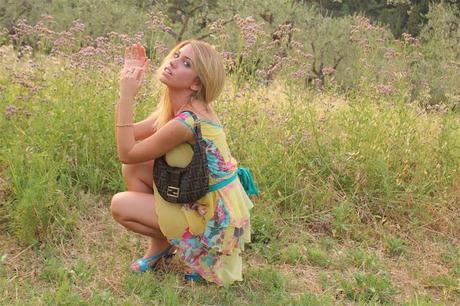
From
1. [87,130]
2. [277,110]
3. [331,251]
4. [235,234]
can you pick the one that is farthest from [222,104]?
[235,234]

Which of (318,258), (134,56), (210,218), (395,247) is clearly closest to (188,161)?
(210,218)

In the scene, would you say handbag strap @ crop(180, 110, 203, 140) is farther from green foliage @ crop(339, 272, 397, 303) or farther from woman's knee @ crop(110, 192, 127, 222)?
green foliage @ crop(339, 272, 397, 303)

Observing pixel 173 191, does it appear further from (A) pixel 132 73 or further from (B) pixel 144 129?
(A) pixel 132 73

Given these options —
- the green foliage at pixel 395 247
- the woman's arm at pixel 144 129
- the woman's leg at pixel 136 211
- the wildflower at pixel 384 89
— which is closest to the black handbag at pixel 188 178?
the woman's leg at pixel 136 211

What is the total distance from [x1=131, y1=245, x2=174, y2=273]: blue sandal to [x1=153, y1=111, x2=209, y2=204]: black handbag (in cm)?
42

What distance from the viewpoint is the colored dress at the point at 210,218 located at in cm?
321

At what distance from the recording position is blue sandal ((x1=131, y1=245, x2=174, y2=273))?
3416 millimetres

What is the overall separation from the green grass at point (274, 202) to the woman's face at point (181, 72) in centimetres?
98

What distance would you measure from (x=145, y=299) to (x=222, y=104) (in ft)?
6.84

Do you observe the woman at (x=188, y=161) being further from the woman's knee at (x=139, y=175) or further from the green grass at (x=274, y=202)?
the green grass at (x=274, y=202)

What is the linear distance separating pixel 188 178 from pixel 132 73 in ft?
1.96

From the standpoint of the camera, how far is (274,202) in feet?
14.0


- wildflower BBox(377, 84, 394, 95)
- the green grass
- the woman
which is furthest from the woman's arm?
wildflower BBox(377, 84, 394, 95)

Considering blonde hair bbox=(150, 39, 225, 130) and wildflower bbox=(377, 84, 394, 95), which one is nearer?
blonde hair bbox=(150, 39, 225, 130)
